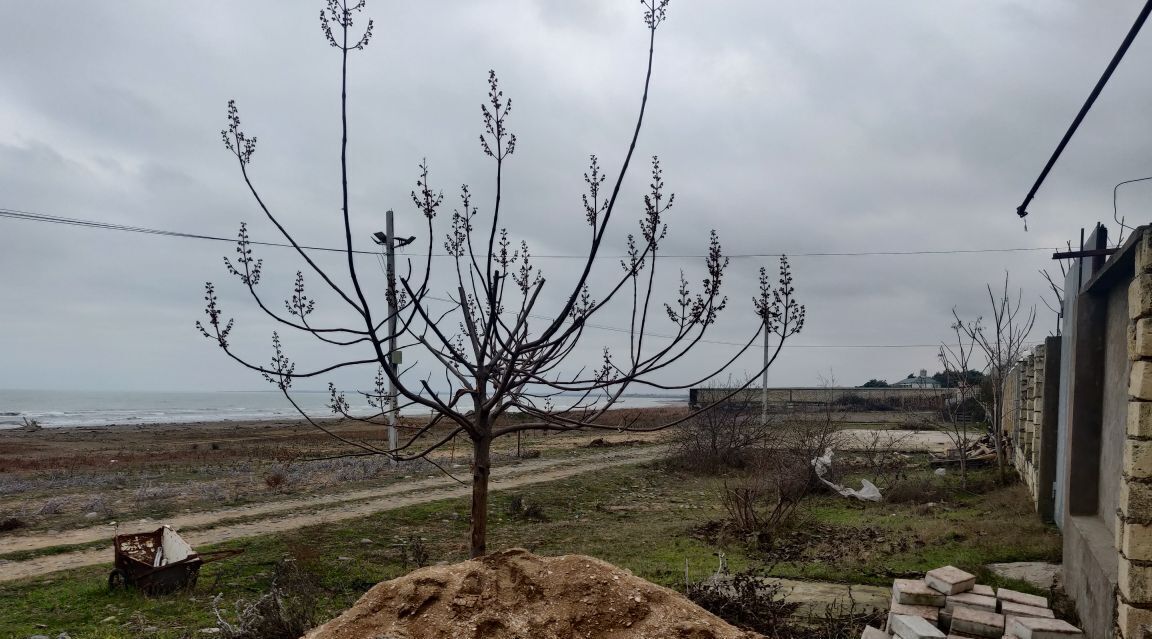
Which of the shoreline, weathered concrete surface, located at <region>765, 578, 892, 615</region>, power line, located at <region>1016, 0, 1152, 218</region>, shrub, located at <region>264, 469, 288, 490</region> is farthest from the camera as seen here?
the shoreline

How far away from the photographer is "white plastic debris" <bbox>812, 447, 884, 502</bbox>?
1337cm

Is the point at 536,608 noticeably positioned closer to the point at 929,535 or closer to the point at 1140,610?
the point at 1140,610

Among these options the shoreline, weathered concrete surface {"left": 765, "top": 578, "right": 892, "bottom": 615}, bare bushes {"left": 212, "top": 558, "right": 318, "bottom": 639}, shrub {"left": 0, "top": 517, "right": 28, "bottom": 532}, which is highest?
bare bushes {"left": 212, "top": 558, "right": 318, "bottom": 639}

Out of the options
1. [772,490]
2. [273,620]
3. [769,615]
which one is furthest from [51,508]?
[769,615]

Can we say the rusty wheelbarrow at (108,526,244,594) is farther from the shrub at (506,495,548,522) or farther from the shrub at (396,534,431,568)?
the shrub at (506,495,548,522)

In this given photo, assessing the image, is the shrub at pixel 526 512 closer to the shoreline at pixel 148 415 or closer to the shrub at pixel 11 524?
the shrub at pixel 11 524

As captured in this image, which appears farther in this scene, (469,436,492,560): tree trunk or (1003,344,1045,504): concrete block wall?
(1003,344,1045,504): concrete block wall

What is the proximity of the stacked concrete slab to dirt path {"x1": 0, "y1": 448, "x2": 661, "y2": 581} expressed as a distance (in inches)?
365

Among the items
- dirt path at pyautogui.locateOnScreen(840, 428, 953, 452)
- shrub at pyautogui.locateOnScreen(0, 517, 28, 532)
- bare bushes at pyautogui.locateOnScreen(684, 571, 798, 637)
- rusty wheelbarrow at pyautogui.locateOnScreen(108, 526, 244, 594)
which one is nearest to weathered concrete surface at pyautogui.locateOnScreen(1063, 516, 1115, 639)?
bare bushes at pyautogui.locateOnScreen(684, 571, 798, 637)

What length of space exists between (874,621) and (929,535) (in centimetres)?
403

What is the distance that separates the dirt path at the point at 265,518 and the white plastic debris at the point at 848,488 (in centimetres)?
646

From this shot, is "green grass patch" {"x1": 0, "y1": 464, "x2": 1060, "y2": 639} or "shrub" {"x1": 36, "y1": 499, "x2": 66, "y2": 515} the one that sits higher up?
"green grass patch" {"x1": 0, "y1": 464, "x2": 1060, "y2": 639}

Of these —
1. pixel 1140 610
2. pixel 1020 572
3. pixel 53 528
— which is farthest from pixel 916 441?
pixel 53 528

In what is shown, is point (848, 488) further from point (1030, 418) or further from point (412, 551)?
point (412, 551)
